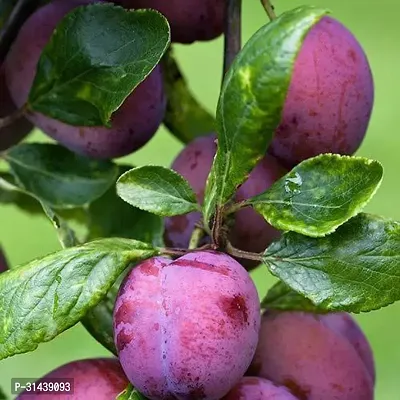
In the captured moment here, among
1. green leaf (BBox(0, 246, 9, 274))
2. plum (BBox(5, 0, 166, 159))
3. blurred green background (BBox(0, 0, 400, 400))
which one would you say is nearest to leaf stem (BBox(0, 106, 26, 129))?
plum (BBox(5, 0, 166, 159))

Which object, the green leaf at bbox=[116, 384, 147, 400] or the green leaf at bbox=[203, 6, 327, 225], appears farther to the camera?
the green leaf at bbox=[116, 384, 147, 400]

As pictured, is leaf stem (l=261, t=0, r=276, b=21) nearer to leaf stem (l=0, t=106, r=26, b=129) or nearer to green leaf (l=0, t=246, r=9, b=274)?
leaf stem (l=0, t=106, r=26, b=129)

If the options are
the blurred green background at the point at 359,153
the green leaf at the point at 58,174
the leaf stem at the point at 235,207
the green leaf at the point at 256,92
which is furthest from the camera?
the blurred green background at the point at 359,153

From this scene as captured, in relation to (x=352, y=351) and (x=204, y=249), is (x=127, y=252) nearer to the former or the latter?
(x=204, y=249)

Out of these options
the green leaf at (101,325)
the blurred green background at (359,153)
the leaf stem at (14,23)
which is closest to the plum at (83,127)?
the leaf stem at (14,23)

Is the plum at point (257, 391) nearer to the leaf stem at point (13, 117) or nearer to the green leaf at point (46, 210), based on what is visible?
the green leaf at point (46, 210)

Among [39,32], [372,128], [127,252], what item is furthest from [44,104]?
[372,128]
